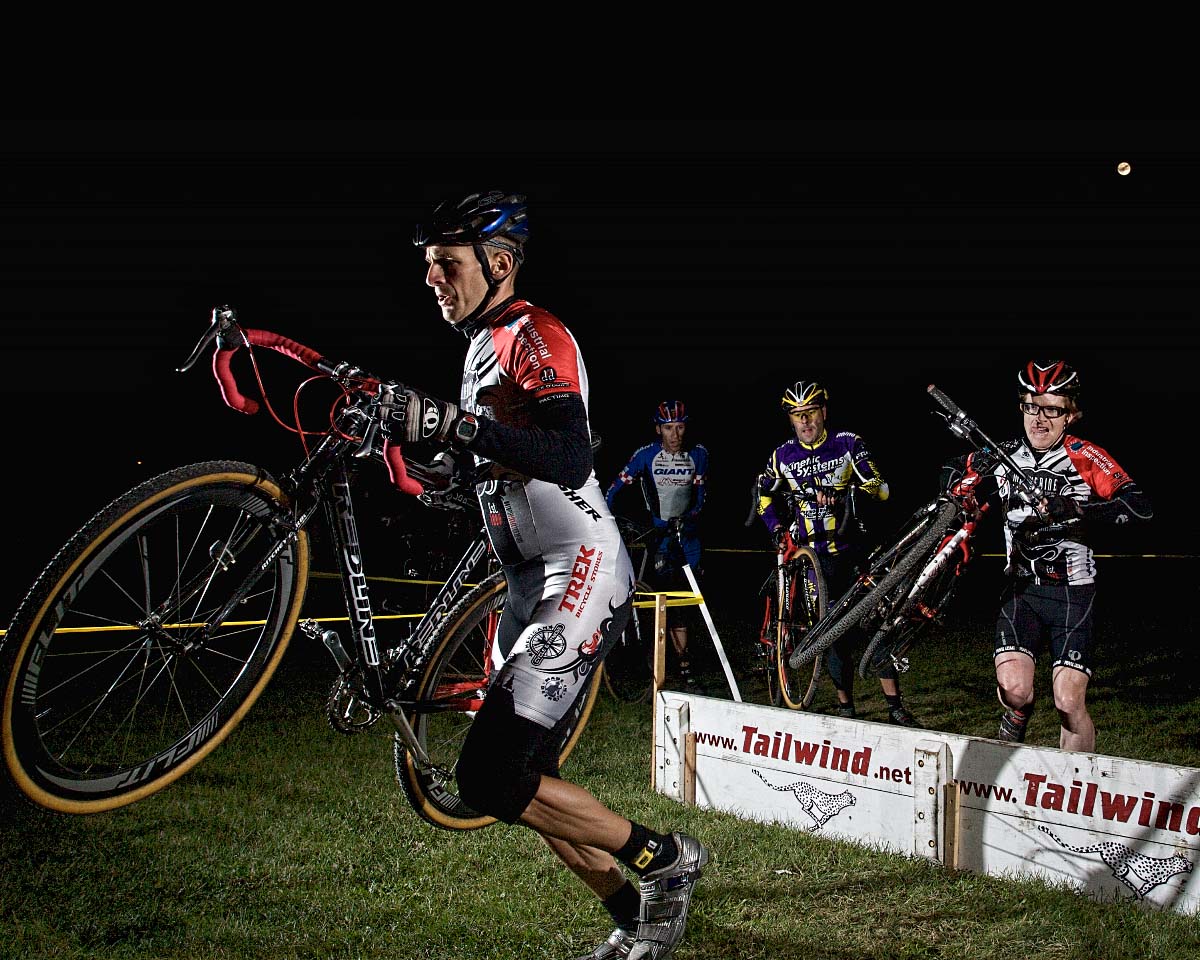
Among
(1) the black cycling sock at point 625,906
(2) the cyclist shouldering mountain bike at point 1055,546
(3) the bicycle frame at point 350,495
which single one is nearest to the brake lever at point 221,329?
(3) the bicycle frame at point 350,495

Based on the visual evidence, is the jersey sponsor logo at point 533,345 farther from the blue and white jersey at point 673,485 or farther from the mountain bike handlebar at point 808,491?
the blue and white jersey at point 673,485

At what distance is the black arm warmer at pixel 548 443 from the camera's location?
10.2ft

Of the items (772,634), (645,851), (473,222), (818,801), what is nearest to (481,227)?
(473,222)

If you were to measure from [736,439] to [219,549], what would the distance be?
3501 centimetres

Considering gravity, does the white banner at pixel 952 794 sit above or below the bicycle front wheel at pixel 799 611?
above

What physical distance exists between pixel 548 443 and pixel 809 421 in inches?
244

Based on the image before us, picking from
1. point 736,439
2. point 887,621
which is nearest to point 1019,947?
point 887,621

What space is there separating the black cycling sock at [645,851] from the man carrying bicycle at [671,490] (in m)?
6.30

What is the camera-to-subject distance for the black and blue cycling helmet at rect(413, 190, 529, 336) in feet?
11.6

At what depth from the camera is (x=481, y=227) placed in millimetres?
3514

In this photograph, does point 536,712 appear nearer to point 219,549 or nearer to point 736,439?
point 219,549

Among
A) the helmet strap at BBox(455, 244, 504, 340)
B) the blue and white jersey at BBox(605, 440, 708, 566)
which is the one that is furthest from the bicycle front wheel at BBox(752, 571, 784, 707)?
the helmet strap at BBox(455, 244, 504, 340)

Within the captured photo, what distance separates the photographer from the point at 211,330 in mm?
2891

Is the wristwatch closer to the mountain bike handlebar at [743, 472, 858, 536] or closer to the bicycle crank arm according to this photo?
the bicycle crank arm
